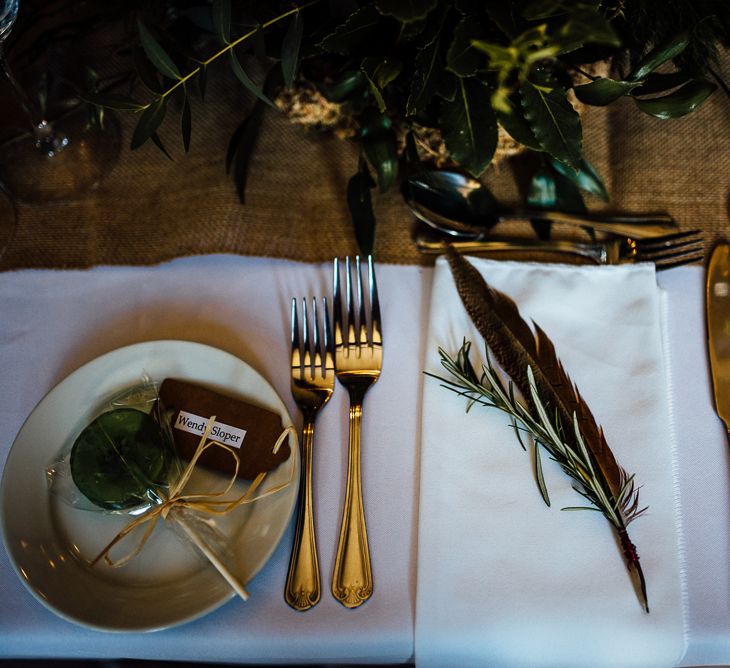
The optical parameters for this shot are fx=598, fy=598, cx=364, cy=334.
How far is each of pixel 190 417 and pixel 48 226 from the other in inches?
15.2

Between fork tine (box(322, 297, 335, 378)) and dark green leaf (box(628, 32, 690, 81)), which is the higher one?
dark green leaf (box(628, 32, 690, 81))

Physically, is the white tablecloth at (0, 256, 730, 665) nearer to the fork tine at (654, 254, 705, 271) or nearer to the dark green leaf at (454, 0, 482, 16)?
A: the fork tine at (654, 254, 705, 271)

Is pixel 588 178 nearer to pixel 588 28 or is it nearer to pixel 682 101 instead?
pixel 682 101

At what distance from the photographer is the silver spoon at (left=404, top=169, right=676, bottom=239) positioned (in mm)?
766

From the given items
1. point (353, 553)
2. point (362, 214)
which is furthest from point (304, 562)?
point (362, 214)

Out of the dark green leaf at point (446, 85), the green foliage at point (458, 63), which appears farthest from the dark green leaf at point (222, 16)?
the dark green leaf at point (446, 85)

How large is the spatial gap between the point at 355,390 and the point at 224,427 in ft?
0.48

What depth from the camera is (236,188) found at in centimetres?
82

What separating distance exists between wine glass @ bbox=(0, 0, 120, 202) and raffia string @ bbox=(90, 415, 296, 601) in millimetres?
479

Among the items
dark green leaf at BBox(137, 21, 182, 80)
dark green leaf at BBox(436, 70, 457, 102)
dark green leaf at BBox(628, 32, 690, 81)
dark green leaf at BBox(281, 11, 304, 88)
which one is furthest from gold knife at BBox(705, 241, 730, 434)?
dark green leaf at BBox(137, 21, 182, 80)

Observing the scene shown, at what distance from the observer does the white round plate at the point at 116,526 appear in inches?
21.0

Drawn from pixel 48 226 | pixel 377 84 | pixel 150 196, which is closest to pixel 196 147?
pixel 150 196

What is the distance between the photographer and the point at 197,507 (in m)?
0.56

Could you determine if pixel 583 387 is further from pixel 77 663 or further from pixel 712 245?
pixel 77 663
